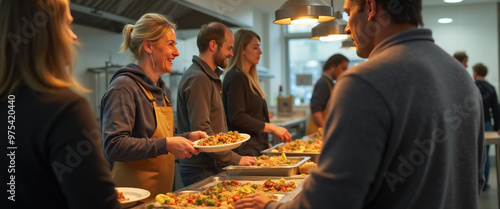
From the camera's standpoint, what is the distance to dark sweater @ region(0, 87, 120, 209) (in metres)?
1.06

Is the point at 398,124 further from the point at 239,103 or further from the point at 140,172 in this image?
the point at 239,103

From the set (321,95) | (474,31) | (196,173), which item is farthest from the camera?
(474,31)

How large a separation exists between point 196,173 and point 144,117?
24.9 inches

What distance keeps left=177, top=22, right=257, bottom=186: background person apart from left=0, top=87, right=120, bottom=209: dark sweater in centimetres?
143

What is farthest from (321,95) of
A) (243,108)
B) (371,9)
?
(371,9)

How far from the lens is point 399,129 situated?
1.05m

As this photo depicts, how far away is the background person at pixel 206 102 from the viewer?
2562 mm

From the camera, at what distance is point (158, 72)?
2.39 metres

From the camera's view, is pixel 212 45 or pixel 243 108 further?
pixel 243 108

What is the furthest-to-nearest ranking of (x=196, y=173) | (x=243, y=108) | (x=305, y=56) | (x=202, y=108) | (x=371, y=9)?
(x=305, y=56), (x=243, y=108), (x=196, y=173), (x=202, y=108), (x=371, y=9)

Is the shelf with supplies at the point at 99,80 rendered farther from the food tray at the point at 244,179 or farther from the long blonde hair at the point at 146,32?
the food tray at the point at 244,179

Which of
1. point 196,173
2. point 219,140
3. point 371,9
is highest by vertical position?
point 371,9

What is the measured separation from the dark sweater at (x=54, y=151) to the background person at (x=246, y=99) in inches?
80.2

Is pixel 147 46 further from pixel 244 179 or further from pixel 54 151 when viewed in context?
pixel 54 151
